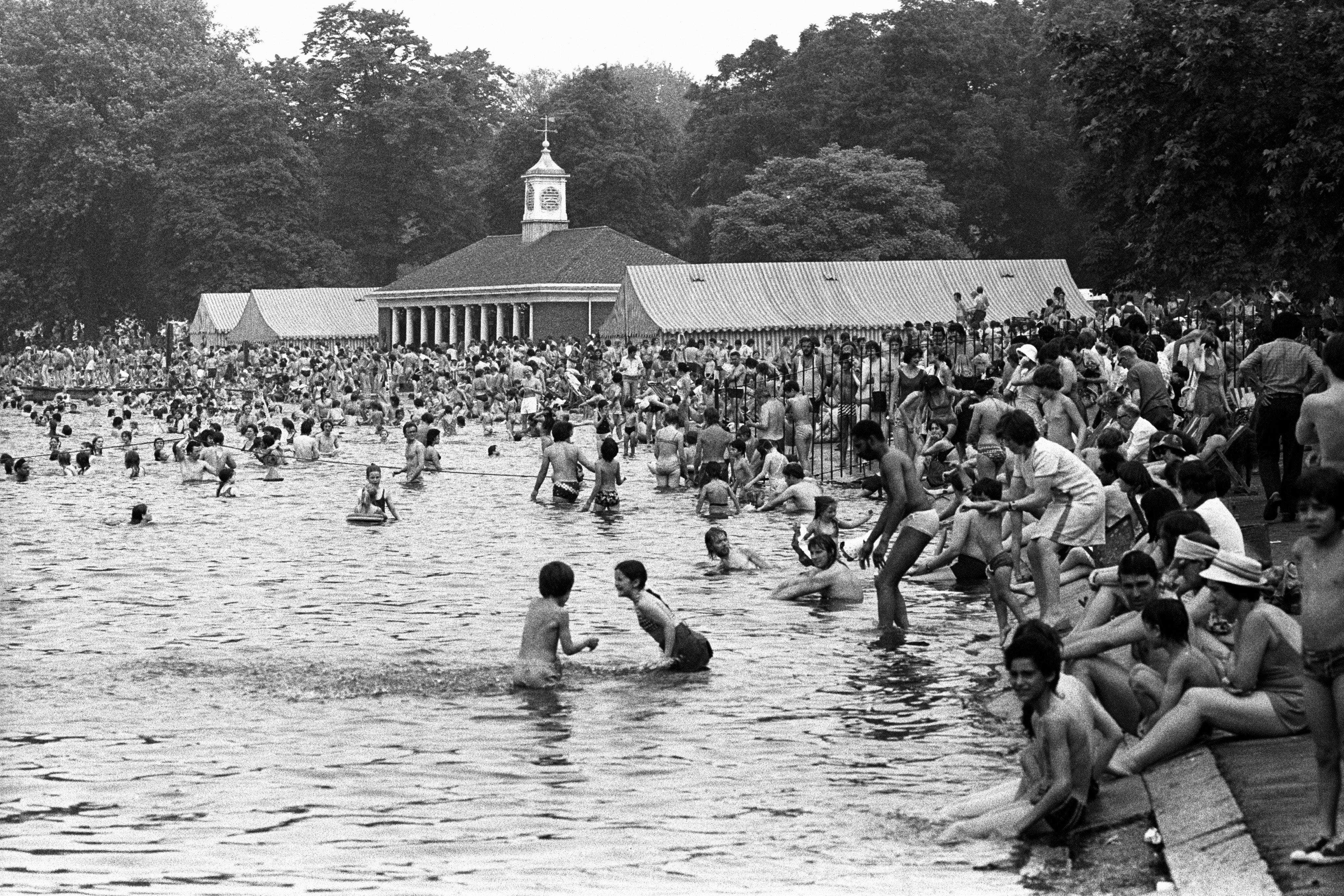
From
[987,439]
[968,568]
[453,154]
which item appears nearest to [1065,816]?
[968,568]

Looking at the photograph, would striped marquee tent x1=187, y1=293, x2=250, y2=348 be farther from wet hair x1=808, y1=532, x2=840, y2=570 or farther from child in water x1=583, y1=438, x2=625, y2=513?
wet hair x1=808, y1=532, x2=840, y2=570

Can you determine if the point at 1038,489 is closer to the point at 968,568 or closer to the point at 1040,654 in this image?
the point at 1040,654

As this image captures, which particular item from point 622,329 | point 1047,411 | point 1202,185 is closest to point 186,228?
point 622,329

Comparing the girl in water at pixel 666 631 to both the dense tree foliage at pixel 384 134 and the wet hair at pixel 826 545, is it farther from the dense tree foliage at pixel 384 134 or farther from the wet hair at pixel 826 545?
the dense tree foliage at pixel 384 134

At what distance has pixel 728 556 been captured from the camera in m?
20.8

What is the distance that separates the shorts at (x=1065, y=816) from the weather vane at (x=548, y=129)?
78.4 meters

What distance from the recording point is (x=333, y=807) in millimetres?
10453

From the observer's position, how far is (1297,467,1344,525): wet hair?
7.50 metres

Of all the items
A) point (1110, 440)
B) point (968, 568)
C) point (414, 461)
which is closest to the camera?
point (1110, 440)

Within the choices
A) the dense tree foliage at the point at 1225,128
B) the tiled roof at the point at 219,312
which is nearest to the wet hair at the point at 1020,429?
the dense tree foliage at the point at 1225,128

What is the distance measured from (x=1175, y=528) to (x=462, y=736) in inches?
182

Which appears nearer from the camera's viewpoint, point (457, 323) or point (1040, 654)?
point (1040, 654)

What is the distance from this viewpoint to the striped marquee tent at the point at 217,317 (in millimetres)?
81188

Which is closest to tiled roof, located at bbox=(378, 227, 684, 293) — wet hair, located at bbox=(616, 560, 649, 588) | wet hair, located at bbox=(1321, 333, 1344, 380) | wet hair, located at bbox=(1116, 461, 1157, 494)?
wet hair, located at bbox=(616, 560, 649, 588)
